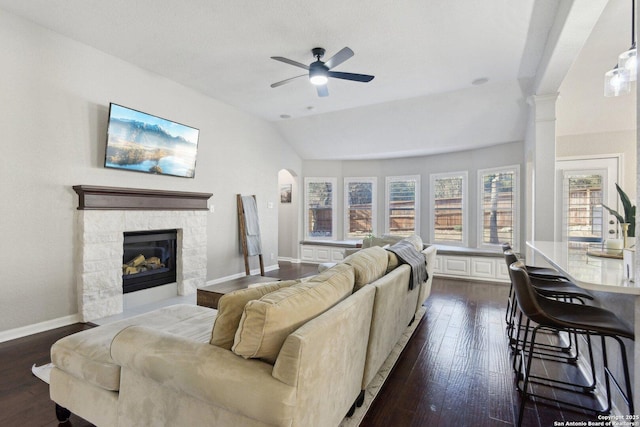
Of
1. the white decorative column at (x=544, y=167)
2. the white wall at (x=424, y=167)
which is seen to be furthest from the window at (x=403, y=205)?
→ the white decorative column at (x=544, y=167)

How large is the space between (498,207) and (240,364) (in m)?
5.92

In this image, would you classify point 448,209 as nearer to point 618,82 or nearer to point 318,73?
point 618,82

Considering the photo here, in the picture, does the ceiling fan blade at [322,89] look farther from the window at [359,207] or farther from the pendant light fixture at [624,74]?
the window at [359,207]

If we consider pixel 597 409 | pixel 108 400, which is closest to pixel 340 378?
pixel 108 400

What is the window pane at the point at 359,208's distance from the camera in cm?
738

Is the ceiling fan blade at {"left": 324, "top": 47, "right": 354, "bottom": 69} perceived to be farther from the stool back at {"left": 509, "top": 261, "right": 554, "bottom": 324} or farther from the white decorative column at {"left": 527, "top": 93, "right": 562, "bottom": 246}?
the white decorative column at {"left": 527, "top": 93, "right": 562, "bottom": 246}

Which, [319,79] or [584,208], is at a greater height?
[319,79]

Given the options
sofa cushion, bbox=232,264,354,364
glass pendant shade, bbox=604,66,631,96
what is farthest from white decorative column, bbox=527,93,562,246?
sofa cushion, bbox=232,264,354,364

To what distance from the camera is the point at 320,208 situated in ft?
25.2

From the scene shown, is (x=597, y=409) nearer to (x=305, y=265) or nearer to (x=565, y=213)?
(x=565, y=213)

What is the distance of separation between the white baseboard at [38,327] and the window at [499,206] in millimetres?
6515

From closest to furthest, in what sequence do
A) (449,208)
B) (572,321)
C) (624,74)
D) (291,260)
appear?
(572,321) < (624,74) < (449,208) < (291,260)

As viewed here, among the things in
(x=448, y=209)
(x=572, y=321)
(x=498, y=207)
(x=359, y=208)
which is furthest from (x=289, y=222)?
(x=572, y=321)

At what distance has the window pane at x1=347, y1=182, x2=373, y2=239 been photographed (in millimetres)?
7375
